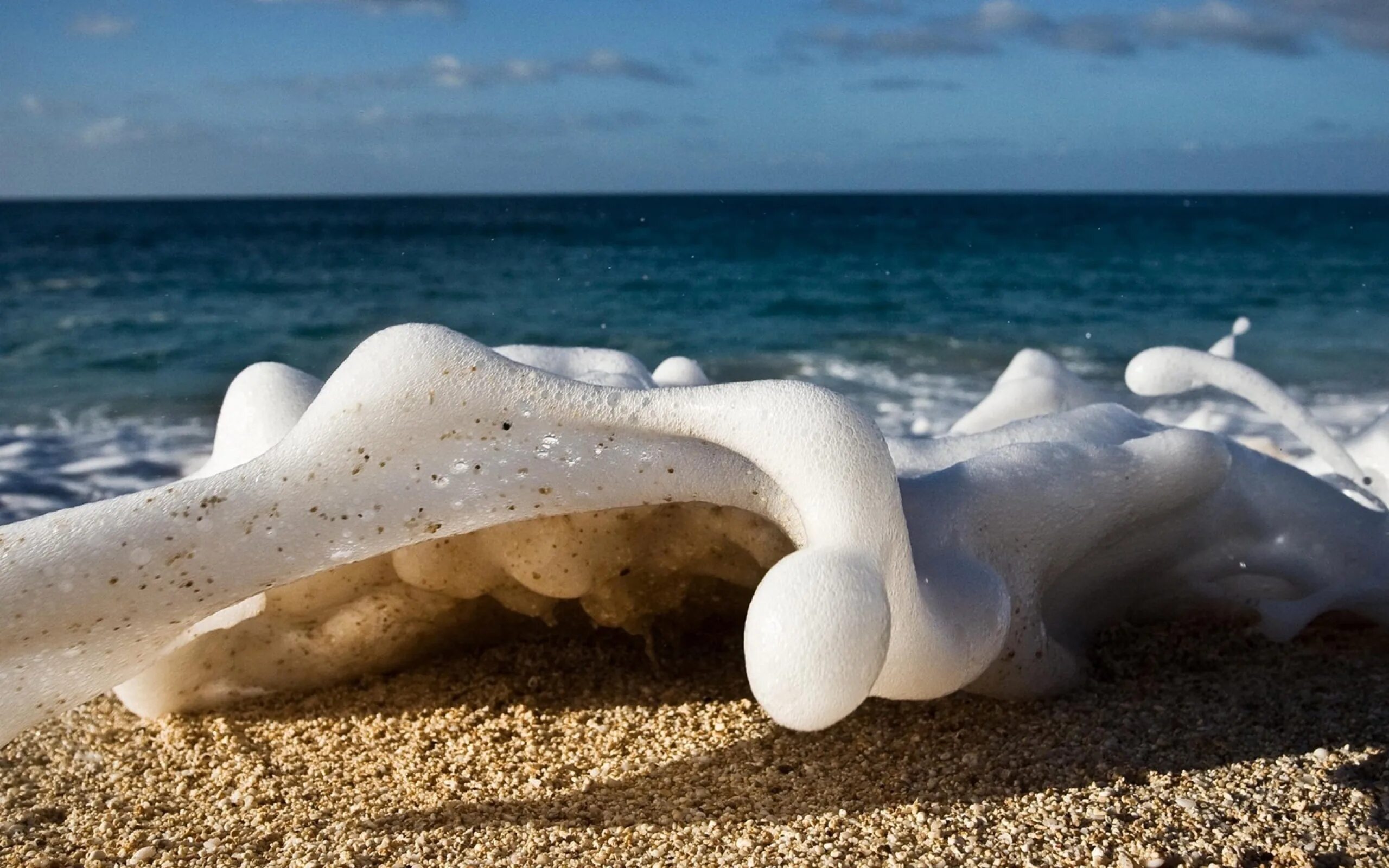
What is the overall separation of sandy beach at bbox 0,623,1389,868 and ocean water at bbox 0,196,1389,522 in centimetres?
282

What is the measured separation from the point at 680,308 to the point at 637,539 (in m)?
10.6

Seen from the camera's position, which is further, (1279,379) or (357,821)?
(1279,379)

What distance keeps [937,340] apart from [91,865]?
8930 mm

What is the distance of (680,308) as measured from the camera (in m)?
12.6

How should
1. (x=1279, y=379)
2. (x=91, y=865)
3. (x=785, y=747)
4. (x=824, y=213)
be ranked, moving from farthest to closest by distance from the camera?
(x=824, y=213)
(x=1279, y=379)
(x=785, y=747)
(x=91, y=865)

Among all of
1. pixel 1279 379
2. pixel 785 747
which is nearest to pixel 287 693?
pixel 785 747

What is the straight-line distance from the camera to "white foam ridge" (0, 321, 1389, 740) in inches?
66.0

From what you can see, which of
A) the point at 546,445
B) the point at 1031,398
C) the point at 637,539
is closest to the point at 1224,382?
the point at 1031,398

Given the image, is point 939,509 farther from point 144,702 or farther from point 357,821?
point 144,702

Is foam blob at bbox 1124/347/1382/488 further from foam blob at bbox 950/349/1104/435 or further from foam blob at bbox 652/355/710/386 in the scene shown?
foam blob at bbox 652/355/710/386

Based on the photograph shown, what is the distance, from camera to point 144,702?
2271mm

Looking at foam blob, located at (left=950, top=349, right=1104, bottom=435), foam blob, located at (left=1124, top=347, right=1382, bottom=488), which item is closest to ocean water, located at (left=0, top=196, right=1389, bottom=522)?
foam blob, located at (left=950, top=349, right=1104, bottom=435)

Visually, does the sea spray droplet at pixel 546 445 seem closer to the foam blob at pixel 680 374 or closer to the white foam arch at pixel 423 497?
the white foam arch at pixel 423 497

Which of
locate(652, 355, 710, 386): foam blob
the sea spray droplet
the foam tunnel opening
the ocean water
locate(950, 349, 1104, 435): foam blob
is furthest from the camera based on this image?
the ocean water
